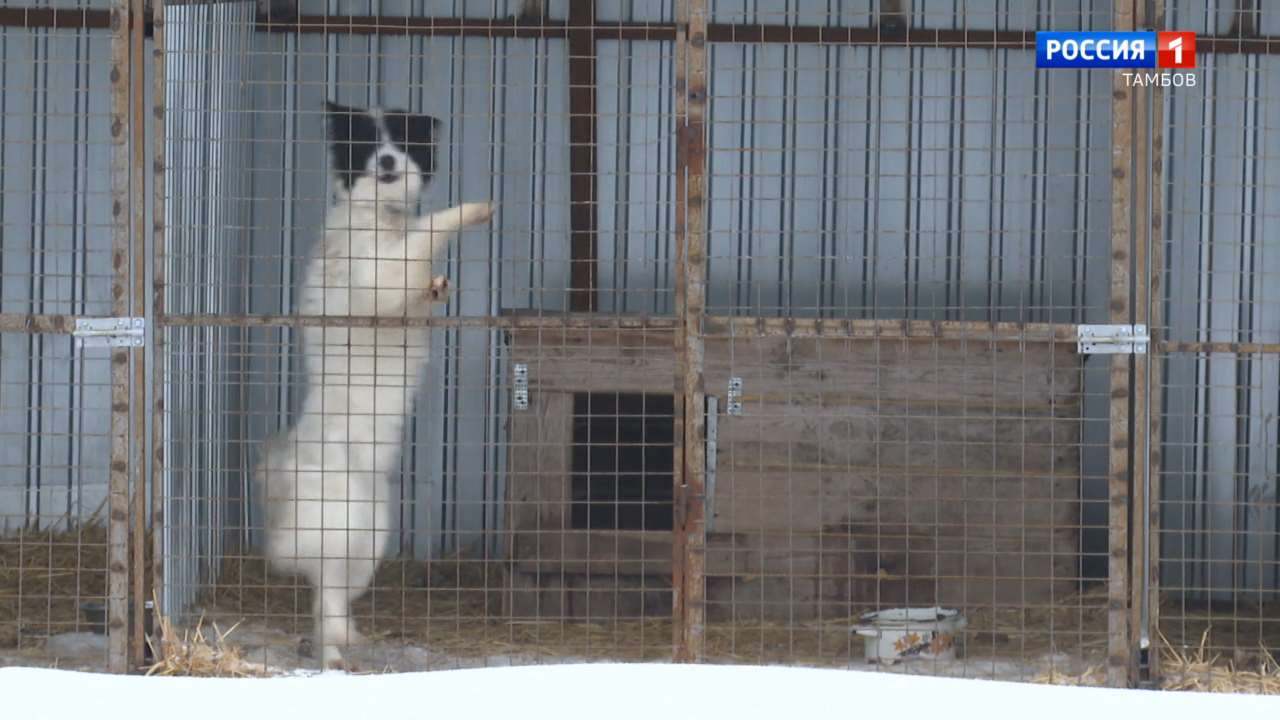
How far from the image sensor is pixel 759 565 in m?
6.88

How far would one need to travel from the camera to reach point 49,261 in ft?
26.5

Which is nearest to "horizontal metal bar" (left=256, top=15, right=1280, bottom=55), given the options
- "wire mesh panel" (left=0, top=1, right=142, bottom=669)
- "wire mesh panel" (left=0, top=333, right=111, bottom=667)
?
"wire mesh panel" (left=0, top=1, right=142, bottom=669)

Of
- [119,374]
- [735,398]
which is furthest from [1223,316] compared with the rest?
[119,374]

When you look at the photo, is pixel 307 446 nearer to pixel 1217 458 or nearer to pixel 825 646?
pixel 825 646

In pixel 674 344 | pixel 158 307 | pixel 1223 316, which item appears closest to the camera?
pixel 158 307

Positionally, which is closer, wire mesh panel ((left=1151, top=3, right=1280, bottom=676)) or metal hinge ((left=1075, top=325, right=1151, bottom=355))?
metal hinge ((left=1075, top=325, right=1151, bottom=355))

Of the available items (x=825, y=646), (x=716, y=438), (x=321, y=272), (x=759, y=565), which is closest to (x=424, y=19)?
(x=321, y=272)

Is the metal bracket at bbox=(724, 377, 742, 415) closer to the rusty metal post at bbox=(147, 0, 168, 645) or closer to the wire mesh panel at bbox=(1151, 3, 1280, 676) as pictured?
the wire mesh panel at bbox=(1151, 3, 1280, 676)

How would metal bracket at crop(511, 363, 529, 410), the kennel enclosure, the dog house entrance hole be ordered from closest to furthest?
the kennel enclosure
metal bracket at crop(511, 363, 529, 410)
the dog house entrance hole

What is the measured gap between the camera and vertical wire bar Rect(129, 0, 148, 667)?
17.3ft

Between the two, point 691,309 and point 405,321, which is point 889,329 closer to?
point 691,309

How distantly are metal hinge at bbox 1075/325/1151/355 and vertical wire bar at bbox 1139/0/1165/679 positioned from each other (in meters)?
0.05

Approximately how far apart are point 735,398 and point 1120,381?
199 cm

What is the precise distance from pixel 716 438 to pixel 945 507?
1.04 metres
